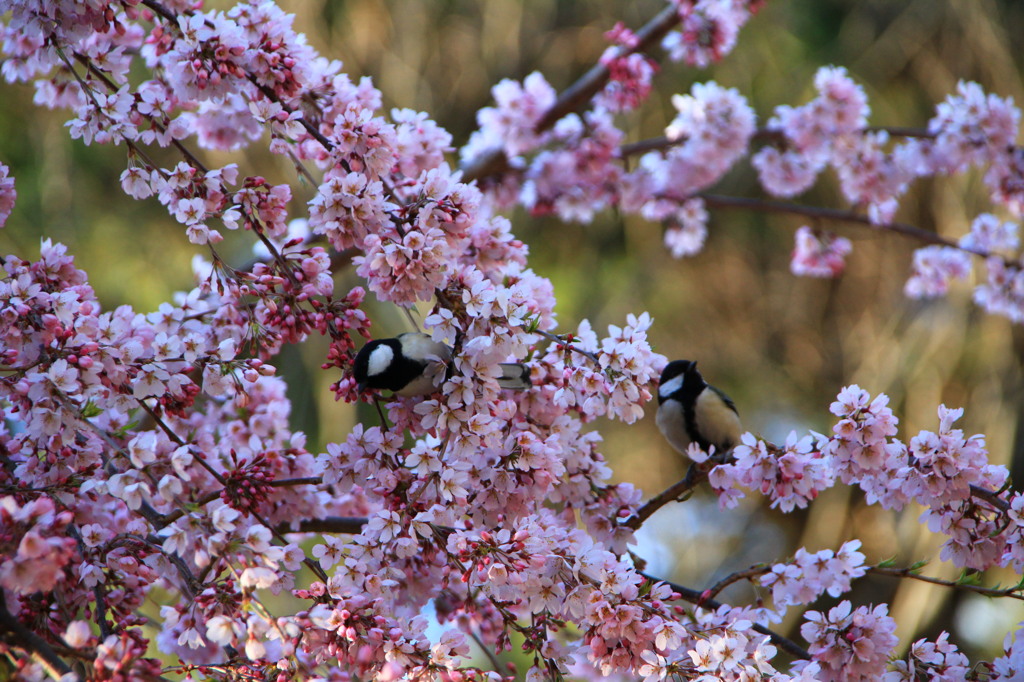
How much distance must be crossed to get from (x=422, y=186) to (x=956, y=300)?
4487 millimetres

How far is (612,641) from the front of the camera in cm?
134

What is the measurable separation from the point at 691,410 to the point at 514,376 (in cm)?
53

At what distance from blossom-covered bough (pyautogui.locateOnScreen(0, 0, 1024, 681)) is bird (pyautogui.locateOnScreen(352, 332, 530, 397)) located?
0.03 meters

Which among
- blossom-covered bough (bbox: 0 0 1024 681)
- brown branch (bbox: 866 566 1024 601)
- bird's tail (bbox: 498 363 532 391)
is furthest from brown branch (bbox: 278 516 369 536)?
brown branch (bbox: 866 566 1024 601)

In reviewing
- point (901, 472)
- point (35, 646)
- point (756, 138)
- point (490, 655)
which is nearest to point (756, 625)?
point (901, 472)

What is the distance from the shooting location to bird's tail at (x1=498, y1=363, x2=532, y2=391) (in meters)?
1.46

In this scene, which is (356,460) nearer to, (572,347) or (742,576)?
(572,347)

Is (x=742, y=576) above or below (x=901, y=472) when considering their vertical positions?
below

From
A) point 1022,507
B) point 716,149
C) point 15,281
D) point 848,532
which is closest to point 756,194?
point 848,532

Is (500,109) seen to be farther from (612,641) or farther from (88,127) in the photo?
(612,641)

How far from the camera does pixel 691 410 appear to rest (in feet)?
5.97

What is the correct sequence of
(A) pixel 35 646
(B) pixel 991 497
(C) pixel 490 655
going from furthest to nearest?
(C) pixel 490 655, (B) pixel 991 497, (A) pixel 35 646

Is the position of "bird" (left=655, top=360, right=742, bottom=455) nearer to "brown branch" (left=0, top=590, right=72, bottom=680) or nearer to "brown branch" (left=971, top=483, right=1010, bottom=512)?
"brown branch" (left=971, top=483, right=1010, bottom=512)

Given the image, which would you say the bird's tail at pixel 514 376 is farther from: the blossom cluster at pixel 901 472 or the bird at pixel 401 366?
the blossom cluster at pixel 901 472
